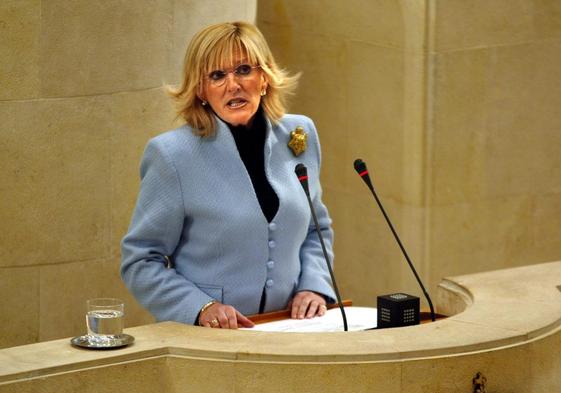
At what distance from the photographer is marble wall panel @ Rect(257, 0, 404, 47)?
30.9ft

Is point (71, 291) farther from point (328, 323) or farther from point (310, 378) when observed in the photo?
point (310, 378)

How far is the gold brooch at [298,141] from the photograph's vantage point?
616 centimetres

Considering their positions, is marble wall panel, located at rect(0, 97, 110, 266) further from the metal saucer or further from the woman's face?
the metal saucer

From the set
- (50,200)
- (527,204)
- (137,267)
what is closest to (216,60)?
(137,267)

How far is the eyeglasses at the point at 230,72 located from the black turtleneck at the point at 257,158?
21 centimetres

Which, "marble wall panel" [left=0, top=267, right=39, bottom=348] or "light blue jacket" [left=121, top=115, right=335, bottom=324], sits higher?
"light blue jacket" [left=121, top=115, right=335, bottom=324]

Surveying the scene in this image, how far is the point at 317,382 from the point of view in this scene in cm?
493

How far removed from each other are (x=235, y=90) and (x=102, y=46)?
6.51 feet

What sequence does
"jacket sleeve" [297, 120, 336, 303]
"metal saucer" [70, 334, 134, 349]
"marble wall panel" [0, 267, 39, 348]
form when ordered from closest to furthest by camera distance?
"metal saucer" [70, 334, 134, 349] < "jacket sleeve" [297, 120, 336, 303] < "marble wall panel" [0, 267, 39, 348]

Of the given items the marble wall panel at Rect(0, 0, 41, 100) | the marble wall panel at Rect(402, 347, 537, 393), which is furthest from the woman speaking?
the marble wall panel at Rect(0, 0, 41, 100)

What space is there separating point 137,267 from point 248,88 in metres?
0.84

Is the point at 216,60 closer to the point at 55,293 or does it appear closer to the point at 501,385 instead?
the point at 501,385

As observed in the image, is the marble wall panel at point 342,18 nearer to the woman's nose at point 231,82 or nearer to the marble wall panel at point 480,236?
the marble wall panel at point 480,236

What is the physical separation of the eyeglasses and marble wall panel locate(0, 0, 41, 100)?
1.89 m
